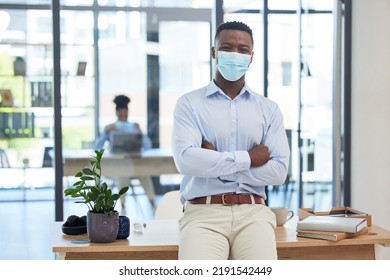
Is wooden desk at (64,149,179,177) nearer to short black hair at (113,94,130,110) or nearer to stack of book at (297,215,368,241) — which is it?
short black hair at (113,94,130,110)

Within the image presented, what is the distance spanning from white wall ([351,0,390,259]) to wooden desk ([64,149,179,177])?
1.37 meters

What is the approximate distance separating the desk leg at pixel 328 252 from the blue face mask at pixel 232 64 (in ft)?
2.40

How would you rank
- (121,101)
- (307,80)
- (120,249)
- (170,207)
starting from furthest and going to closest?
(307,80) → (121,101) → (170,207) → (120,249)

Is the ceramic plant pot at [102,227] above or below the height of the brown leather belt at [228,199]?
below

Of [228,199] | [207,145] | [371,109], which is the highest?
[371,109]

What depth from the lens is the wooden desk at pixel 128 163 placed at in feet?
16.3

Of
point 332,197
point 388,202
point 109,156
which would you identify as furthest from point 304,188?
point 109,156

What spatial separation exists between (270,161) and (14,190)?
261 cm

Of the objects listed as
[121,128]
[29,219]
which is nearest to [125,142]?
[121,128]

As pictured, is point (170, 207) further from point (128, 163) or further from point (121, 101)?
point (121, 101)

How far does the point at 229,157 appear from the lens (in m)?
2.77

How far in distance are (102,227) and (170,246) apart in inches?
10.7

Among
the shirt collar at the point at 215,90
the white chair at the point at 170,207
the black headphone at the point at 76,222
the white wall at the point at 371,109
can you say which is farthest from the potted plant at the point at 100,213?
the white wall at the point at 371,109

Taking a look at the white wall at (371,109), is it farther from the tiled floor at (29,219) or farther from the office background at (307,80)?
the tiled floor at (29,219)
